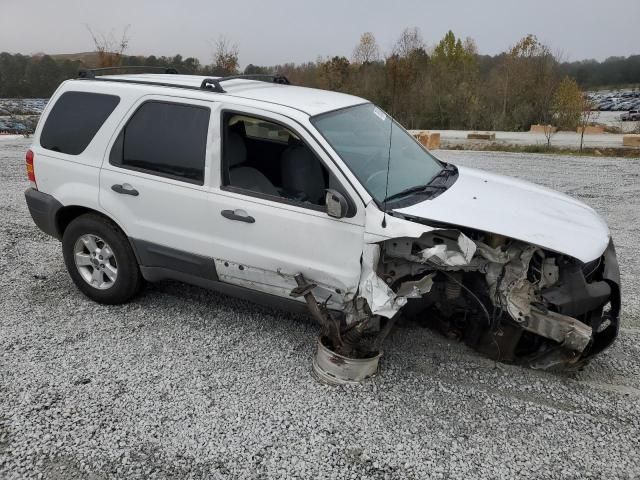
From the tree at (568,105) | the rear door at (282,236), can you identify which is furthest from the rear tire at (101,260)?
the tree at (568,105)

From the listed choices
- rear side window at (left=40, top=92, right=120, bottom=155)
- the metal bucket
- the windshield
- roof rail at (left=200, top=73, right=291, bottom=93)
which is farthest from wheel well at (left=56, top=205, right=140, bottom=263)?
the windshield

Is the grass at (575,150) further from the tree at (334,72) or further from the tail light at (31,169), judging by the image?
the tree at (334,72)

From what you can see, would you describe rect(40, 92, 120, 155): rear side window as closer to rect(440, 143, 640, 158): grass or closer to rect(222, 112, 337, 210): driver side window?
rect(222, 112, 337, 210): driver side window

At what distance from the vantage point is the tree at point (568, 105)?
74.6 feet

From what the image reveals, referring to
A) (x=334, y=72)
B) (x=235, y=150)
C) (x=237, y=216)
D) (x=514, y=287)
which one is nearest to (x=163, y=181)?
(x=235, y=150)

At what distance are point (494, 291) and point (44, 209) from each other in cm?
375

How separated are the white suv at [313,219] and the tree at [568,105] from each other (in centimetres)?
2172

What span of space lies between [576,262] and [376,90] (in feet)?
99.6

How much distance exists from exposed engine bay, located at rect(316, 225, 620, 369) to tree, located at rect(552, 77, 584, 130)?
22237 millimetres

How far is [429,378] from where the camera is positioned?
3529 millimetres

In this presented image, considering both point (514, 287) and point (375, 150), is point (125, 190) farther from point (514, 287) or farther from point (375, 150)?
point (514, 287)

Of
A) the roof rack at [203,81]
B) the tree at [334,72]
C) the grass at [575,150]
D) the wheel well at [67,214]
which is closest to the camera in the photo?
the roof rack at [203,81]

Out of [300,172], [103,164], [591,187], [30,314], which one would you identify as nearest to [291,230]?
[300,172]

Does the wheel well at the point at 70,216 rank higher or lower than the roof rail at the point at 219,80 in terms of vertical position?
lower
